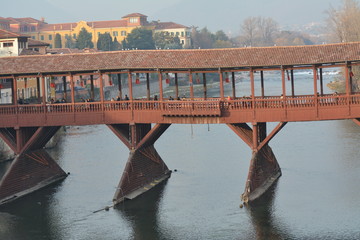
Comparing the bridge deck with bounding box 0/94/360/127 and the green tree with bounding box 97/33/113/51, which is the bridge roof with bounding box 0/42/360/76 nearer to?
the bridge deck with bounding box 0/94/360/127

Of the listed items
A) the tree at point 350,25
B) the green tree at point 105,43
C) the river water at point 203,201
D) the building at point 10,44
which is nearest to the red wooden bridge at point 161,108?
the river water at point 203,201

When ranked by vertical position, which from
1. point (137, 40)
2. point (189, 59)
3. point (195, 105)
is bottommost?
point (195, 105)

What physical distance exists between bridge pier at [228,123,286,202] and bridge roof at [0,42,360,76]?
168 inches

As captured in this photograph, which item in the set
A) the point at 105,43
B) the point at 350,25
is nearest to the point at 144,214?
the point at 350,25

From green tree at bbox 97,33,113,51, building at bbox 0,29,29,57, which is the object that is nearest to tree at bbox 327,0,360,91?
building at bbox 0,29,29,57

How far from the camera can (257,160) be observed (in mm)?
56844

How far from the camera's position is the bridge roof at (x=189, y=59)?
180ft

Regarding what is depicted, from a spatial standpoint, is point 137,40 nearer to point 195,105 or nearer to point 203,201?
point 195,105

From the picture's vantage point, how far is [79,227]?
2044 inches

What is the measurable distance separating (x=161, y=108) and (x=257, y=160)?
23.7 ft

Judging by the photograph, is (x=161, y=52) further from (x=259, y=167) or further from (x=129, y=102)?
(x=259, y=167)

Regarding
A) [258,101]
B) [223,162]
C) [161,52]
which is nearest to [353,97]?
[258,101]

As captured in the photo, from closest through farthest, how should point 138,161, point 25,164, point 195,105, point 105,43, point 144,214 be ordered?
point 144,214 < point 195,105 < point 138,161 < point 25,164 < point 105,43

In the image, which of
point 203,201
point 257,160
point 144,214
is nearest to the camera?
point 144,214
